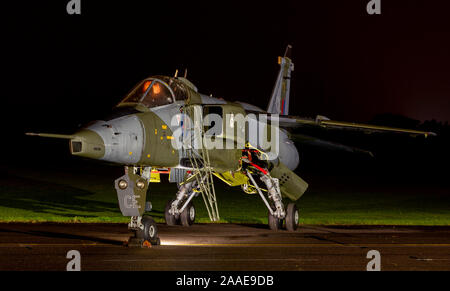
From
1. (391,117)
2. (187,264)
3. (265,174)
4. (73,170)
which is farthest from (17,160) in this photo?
(391,117)

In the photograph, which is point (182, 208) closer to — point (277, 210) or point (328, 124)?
point (277, 210)

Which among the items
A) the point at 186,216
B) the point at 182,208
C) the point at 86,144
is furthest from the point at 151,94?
the point at 186,216

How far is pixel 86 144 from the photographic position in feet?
37.1

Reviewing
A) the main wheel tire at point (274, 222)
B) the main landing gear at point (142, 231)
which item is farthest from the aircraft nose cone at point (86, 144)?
the main wheel tire at point (274, 222)

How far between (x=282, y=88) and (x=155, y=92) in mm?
11045

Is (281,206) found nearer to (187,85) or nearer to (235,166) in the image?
(235,166)

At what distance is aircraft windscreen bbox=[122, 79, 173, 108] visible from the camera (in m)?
13.6

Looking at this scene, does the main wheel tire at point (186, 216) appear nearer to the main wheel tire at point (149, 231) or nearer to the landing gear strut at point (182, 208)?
the landing gear strut at point (182, 208)

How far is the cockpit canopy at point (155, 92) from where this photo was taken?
1360 cm

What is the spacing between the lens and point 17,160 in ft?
213
